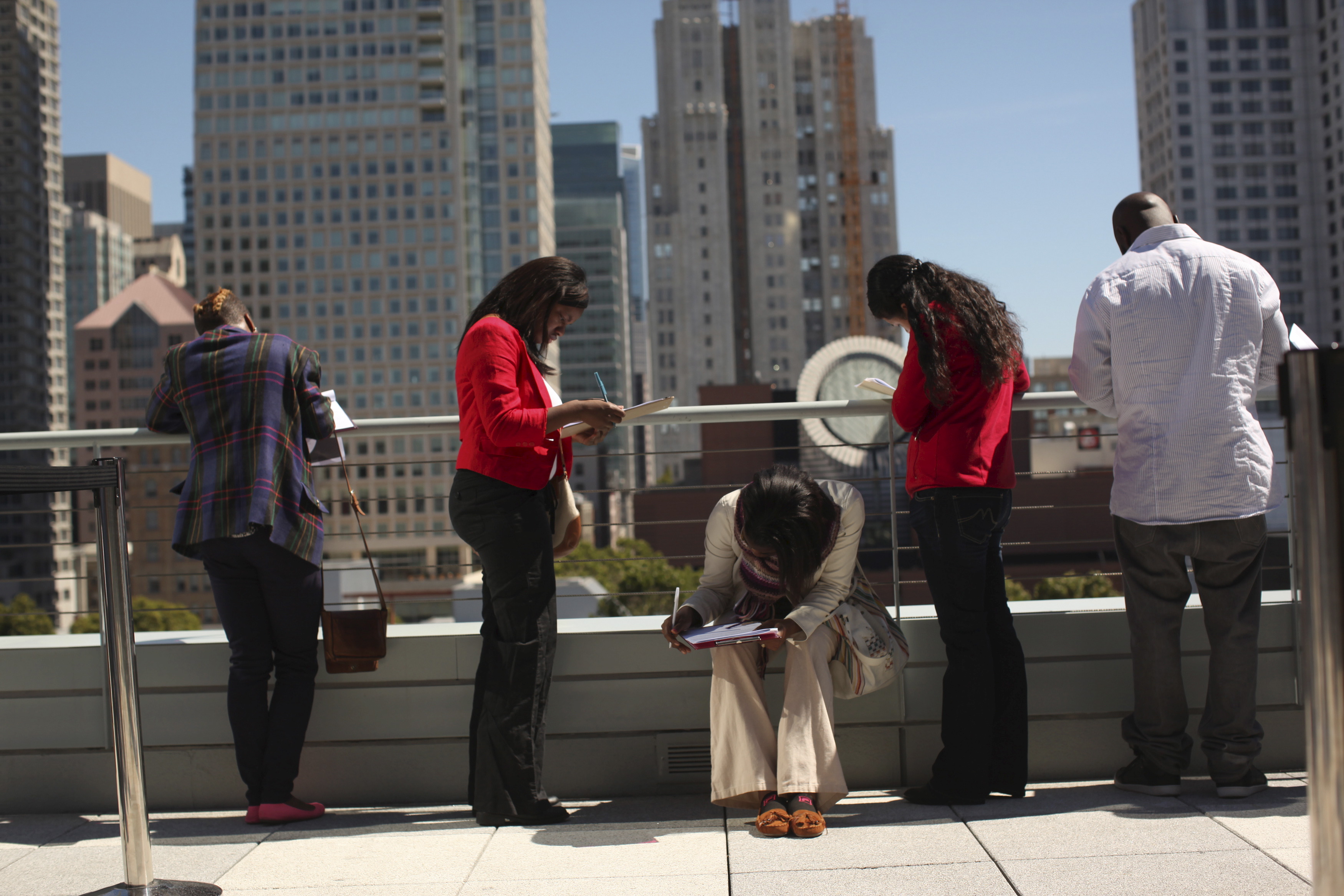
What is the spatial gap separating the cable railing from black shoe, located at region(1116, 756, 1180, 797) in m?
0.58

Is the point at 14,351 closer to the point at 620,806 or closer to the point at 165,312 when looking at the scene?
the point at 165,312

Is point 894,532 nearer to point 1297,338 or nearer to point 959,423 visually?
point 959,423

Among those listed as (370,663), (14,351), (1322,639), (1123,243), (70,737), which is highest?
(14,351)

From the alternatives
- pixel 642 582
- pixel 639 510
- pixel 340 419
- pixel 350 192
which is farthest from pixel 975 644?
pixel 350 192

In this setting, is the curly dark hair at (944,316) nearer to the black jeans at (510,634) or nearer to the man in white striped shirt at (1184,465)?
the man in white striped shirt at (1184,465)

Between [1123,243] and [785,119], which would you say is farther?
[785,119]

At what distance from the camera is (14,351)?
10488cm

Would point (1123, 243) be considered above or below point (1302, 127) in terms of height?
below

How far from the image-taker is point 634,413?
3180mm

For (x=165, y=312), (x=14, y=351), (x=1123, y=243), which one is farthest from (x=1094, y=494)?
(x=14, y=351)

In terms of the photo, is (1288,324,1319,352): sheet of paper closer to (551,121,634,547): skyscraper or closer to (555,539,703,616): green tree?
(555,539,703,616): green tree

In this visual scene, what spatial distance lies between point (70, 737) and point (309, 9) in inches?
4312

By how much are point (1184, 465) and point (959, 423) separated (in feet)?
2.04

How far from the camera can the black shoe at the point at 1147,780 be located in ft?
10.3
